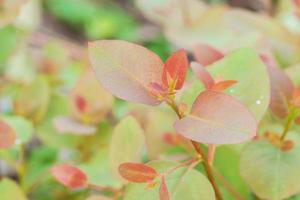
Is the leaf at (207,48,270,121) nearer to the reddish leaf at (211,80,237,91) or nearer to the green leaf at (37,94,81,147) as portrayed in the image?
the reddish leaf at (211,80,237,91)

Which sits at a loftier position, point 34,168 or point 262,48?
point 262,48

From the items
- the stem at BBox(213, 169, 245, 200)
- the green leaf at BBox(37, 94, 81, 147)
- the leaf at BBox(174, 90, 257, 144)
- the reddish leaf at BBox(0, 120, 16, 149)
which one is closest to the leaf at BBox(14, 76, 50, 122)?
the green leaf at BBox(37, 94, 81, 147)

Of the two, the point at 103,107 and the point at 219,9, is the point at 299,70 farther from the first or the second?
the point at 219,9

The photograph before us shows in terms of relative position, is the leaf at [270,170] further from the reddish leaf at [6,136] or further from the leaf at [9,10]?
the leaf at [9,10]

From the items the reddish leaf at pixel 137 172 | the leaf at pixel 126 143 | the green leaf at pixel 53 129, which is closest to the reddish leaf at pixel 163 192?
the reddish leaf at pixel 137 172

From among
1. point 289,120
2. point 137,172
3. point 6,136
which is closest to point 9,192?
point 6,136

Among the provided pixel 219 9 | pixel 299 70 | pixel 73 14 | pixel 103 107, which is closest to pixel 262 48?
pixel 299 70

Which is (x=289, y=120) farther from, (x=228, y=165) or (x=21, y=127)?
(x=21, y=127)
